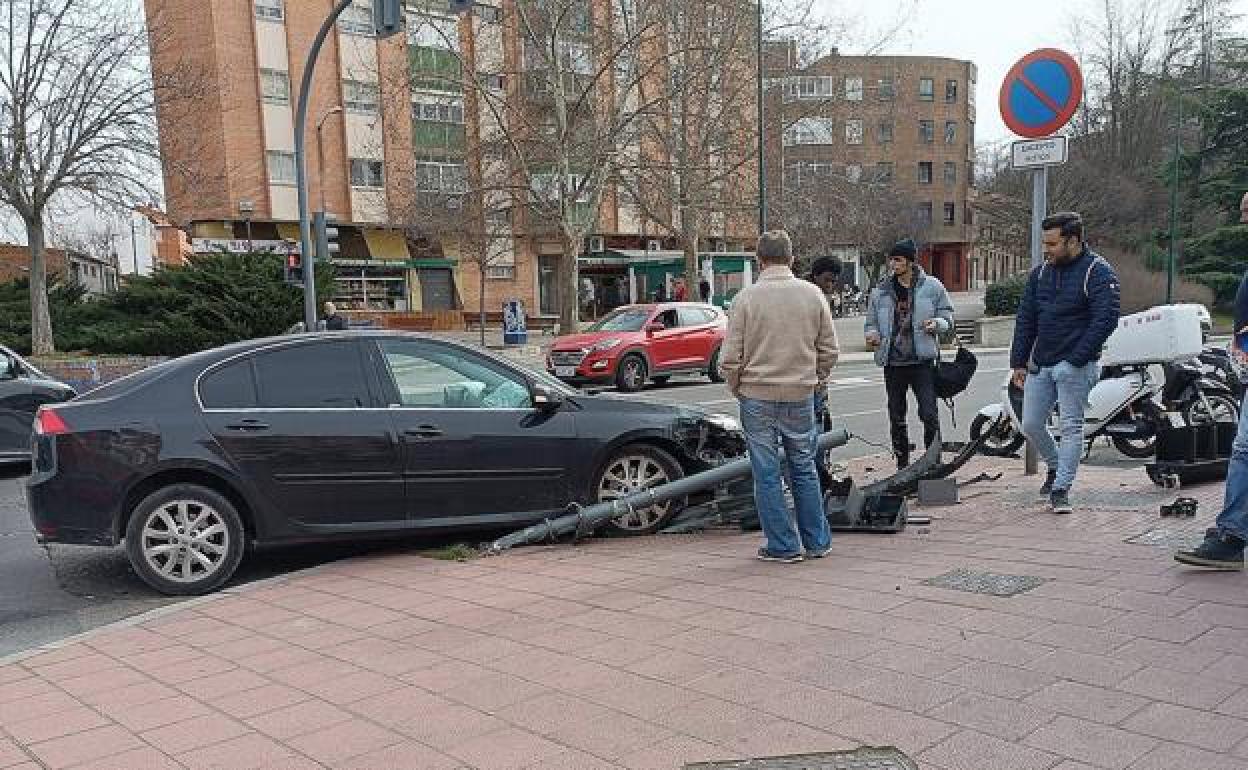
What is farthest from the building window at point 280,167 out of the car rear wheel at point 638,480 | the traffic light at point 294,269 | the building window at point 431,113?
the car rear wheel at point 638,480

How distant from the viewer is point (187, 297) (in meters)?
20.7

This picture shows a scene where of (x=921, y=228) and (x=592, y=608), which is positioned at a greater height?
(x=921, y=228)

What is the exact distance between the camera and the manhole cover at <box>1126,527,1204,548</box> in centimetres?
502

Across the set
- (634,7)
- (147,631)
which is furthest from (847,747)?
(634,7)

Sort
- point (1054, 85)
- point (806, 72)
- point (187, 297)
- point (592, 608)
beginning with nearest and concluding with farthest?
1. point (592, 608)
2. point (1054, 85)
3. point (187, 297)
4. point (806, 72)

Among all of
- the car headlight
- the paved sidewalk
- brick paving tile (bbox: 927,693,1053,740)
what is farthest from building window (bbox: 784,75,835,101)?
brick paving tile (bbox: 927,693,1053,740)

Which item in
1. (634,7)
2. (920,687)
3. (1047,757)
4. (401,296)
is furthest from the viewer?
(401,296)

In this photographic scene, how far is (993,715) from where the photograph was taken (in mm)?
3074

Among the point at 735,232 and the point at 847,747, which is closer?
the point at 847,747

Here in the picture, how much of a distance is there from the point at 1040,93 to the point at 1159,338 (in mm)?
2424

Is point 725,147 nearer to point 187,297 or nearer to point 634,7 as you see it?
point 634,7

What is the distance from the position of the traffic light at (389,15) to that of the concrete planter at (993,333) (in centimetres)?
2171

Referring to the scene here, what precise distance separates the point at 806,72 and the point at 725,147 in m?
4.11

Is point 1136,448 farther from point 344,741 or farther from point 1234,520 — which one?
point 344,741
